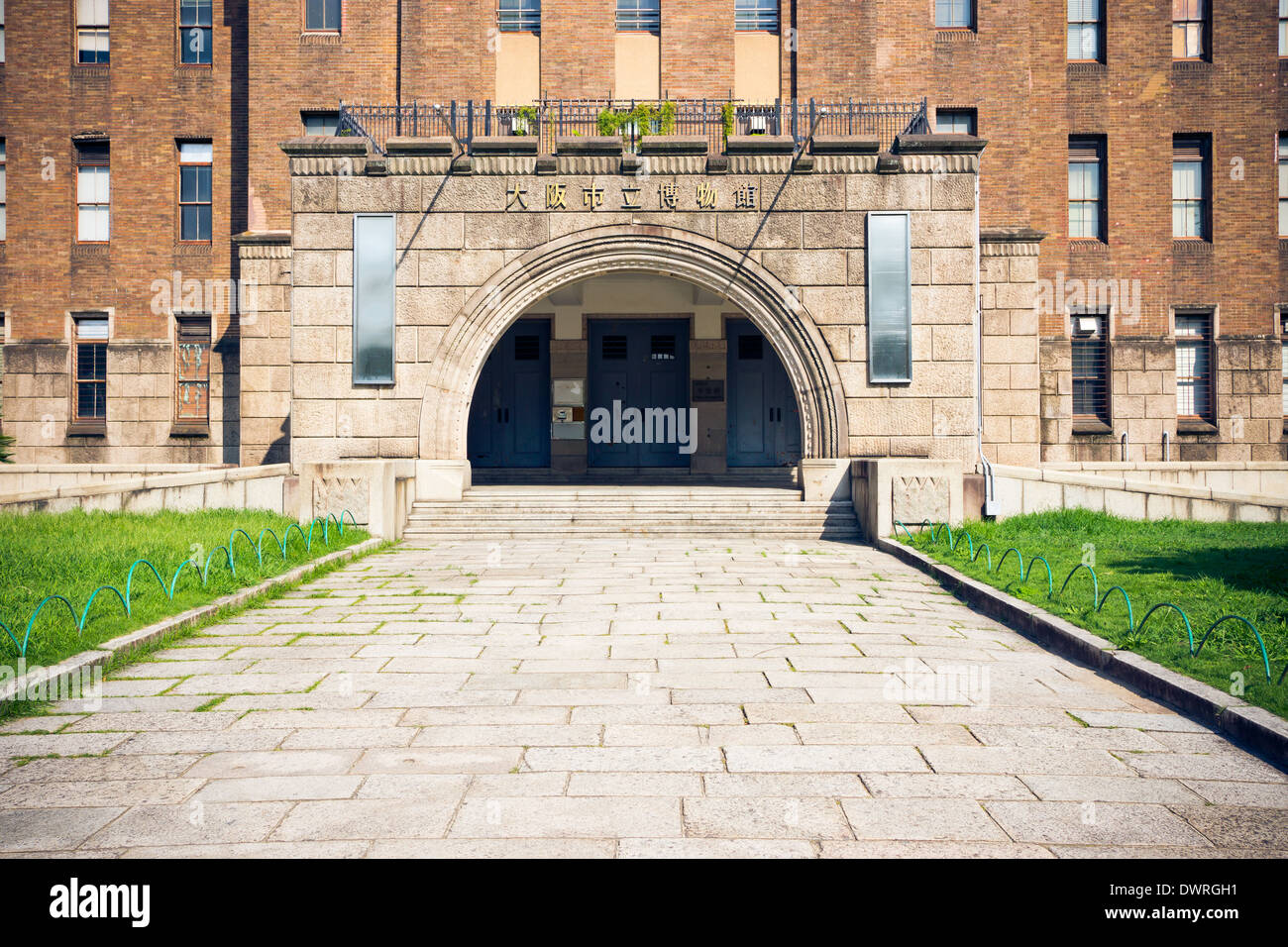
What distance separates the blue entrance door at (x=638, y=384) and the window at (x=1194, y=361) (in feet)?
39.4

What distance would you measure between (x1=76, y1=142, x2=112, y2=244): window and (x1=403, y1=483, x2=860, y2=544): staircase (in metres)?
13.5

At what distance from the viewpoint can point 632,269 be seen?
48.8 ft

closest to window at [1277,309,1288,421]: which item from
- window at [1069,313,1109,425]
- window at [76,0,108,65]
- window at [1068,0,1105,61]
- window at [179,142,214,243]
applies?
window at [1069,313,1109,425]

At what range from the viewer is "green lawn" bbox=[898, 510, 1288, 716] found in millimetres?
5602

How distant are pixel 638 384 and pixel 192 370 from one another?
35.8 feet

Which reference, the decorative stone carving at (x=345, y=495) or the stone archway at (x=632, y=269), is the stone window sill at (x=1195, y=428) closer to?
the stone archway at (x=632, y=269)

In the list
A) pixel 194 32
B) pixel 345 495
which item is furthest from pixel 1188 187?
pixel 194 32

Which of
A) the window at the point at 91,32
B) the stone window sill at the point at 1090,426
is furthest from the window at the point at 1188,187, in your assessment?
the window at the point at 91,32

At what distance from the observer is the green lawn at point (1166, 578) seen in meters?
5.60

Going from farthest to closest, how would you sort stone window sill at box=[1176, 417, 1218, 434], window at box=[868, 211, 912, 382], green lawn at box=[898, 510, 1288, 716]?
stone window sill at box=[1176, 417, 1218, 434]
window at box=[868, 211, 912, 382]
green lawn at box=[898, 510, 1288, 716]

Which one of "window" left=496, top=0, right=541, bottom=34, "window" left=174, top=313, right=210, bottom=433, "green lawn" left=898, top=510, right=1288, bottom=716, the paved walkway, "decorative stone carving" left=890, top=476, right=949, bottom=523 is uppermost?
"window" left=496, top=0, right=541, bottom=34

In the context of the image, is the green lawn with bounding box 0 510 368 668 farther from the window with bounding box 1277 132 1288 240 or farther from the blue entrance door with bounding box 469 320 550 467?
the window with bounding box 1277 132 1288 240

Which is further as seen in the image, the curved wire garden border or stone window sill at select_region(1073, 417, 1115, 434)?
stone window sill at select_region(1073, 417, 1115, 434)
